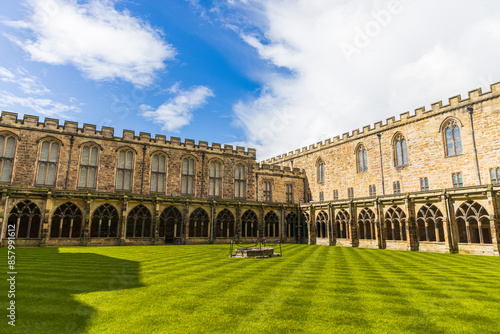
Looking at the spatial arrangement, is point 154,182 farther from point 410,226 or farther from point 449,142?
point 449,142

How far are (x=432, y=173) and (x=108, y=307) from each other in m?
30.7

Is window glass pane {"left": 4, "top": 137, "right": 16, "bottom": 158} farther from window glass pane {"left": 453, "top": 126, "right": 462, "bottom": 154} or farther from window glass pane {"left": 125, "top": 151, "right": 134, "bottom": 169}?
window glass pane {"left": 453, "top": 126, "right": 462, "bottom": 154}

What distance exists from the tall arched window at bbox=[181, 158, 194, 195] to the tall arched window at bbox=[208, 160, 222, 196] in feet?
7.35

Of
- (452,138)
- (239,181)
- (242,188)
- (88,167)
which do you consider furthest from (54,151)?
(452,138)

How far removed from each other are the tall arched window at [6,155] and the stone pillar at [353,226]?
32.0 meters

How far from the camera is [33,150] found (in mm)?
28000

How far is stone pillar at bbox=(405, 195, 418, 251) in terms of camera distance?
24.0 m

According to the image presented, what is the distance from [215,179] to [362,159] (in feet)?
59.0

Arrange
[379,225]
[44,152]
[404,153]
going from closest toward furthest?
1. [379,225]
2. [44,152]
3. [404,153]

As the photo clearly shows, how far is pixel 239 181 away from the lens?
3766 centimetres

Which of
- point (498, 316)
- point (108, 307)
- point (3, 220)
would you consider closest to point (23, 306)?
point (108, 307)

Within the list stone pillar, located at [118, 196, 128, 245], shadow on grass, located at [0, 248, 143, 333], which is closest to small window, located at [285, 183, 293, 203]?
stone pillar, located at [118, 196, 128, 245]

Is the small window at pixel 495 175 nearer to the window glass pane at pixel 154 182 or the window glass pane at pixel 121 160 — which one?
the window glass pane at pixel 154 182

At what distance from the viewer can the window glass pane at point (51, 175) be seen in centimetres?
2852
